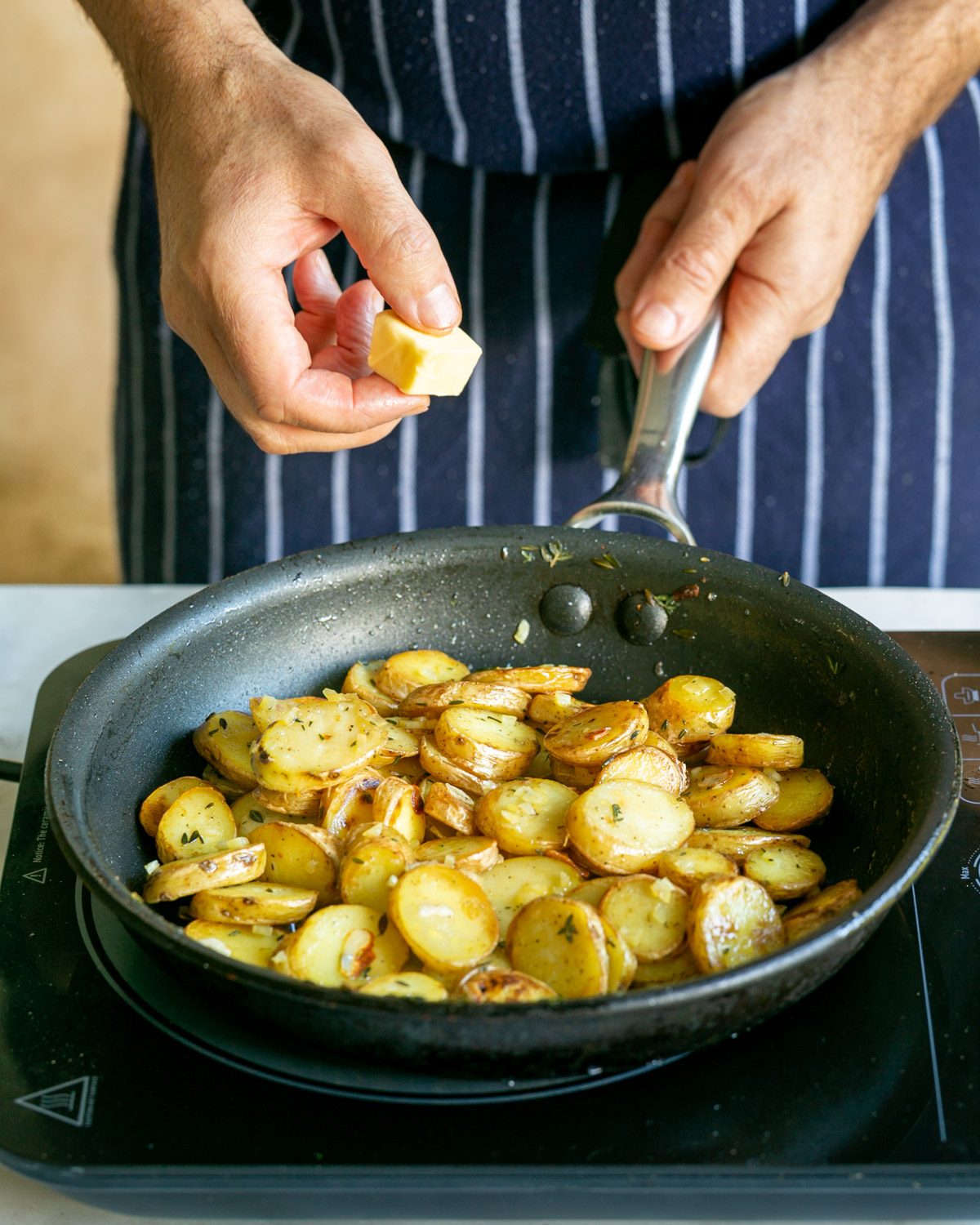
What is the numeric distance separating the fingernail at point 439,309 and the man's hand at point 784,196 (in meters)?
0.36

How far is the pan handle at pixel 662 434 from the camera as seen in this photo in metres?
1.17

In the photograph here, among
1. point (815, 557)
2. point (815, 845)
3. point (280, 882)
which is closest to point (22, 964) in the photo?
point (280, 882)

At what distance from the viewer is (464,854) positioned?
89 cm

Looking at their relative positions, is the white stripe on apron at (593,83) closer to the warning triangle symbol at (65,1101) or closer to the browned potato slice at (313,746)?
the browned potato slice at (313,746)

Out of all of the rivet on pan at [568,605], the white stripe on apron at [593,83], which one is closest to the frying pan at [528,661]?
the rivet on pan at [568,605]

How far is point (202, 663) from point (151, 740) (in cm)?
8

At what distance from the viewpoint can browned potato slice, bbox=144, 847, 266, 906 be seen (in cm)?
83

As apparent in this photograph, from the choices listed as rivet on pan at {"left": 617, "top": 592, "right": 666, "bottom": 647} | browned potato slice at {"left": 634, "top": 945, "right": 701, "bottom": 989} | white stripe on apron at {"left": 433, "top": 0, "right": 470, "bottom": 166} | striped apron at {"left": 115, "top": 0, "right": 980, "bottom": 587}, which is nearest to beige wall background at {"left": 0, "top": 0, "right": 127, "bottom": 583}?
striped apron at {"left": 115, "top": 0, "right": 980, "bottom": 587}

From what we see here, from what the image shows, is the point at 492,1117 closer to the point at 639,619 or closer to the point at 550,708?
the point at 550,708

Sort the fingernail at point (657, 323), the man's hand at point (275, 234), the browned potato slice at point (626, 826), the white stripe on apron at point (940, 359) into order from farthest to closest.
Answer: the white stripe on apron at point (940, 359), the fingernail at point (657, 323), the man's hand at point (275, 234), the browned potato slice at point (626, 826)

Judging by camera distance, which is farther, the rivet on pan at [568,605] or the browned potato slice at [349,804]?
the rivet on pan at [568,605]

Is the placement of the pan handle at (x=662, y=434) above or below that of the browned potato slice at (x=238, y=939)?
above

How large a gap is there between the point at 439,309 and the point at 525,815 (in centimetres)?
40

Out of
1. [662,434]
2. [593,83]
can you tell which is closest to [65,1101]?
[662,434]
